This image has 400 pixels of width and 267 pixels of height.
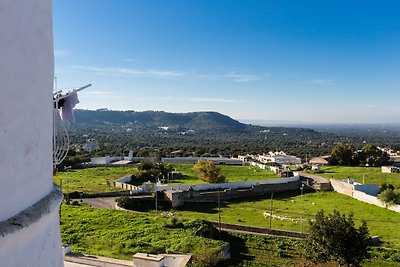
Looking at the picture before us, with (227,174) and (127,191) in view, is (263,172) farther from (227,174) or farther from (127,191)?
(127,191)

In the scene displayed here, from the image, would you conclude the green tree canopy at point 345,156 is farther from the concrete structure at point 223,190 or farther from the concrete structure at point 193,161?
the concrete structure at point 223,190

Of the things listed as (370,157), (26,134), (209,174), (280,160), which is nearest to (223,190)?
(209,174)

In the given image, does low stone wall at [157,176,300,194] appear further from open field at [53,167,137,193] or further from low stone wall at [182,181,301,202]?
open field at [53,167,137,193]

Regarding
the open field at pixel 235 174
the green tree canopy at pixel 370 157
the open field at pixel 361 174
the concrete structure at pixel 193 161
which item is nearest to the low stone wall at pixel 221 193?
the open field at pixel 235 174

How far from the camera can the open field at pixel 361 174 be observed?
5041 centimetres

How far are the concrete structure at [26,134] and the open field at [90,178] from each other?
120 ft

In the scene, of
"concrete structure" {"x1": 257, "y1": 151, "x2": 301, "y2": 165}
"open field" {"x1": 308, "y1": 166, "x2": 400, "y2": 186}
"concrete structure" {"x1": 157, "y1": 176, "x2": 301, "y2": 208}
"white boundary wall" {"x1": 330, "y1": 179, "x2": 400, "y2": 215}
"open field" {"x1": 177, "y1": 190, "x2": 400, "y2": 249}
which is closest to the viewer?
"open field" {"x1": 177, "y1": 190, "x2": 400, "y2": 249}

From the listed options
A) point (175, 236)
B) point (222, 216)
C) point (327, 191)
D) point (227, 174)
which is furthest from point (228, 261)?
point (227, 174)

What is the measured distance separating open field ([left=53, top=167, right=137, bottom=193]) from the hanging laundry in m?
35.9

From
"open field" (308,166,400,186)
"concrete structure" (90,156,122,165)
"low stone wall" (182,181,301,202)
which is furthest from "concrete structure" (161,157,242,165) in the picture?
"low stone wall" (182,181,301,202)

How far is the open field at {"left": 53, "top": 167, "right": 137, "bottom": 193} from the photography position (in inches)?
1649

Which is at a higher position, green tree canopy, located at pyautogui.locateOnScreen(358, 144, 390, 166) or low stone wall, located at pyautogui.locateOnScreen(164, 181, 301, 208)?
green tree canopy, located at pyautogui.locateOnScreen(358, 144, 390, 166)

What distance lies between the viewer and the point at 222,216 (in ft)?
112

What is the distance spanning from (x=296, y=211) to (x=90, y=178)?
77.8 ft
